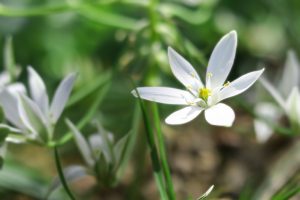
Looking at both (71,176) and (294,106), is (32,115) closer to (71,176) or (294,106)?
(71,176)

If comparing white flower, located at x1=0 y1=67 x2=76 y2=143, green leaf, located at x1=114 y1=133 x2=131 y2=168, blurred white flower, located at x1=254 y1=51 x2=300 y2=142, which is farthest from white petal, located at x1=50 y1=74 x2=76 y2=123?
blurred white flower, located at x1=254 y1=51 x2=300 y2=142

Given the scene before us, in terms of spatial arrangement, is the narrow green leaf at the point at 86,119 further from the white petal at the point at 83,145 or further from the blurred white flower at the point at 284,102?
the blurred white flower at the point at 284,102

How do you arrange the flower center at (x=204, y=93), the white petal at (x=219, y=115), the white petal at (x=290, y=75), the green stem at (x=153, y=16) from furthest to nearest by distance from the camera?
the green stem at (x=153, y=16), the white petal at (x=290, y=75), the flower center at (x=204, y=93), the white petal at (x=219, y=115)

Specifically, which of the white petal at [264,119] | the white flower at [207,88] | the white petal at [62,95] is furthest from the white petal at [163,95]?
the white petal at [264,119]

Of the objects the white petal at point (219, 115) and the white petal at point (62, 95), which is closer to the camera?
the white petal at point (219, 115)

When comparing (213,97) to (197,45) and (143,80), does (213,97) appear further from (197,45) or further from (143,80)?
(197,45)

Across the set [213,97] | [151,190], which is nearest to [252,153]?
[151,190]

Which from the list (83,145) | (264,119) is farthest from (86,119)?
(264,119)
